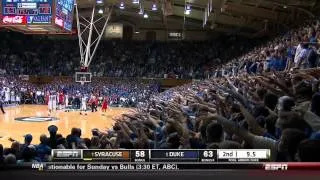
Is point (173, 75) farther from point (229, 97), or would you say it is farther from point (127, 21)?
point (229, 97)

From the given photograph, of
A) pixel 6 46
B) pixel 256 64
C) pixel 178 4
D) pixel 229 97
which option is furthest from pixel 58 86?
pixel 229 97

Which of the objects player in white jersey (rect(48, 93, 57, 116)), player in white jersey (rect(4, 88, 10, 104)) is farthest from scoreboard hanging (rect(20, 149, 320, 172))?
player in white jersey (rect(4, 88, 10, 104))

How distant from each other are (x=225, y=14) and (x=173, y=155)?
23612 millimetres

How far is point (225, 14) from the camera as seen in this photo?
25.4 m

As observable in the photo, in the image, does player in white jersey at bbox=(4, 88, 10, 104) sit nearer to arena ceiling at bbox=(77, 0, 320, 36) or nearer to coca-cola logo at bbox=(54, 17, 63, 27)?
arena ceiling at bbox=(77, 0, 320, 36)

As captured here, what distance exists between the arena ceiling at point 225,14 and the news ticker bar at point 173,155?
1810cm

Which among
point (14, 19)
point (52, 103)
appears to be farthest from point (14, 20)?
point (52, 103)

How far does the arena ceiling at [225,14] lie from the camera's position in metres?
21.1

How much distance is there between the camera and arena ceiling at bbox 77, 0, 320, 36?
2111cm

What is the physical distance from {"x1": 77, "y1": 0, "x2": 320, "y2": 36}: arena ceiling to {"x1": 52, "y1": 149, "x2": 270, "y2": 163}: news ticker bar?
59.4ft

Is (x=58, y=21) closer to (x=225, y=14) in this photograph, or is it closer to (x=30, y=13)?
(x=30, y=13)

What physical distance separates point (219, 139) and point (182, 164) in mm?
664

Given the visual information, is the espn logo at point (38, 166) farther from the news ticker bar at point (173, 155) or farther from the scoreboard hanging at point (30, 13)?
the scoreboard hanging at point (30, 13)

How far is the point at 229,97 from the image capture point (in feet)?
13.9
